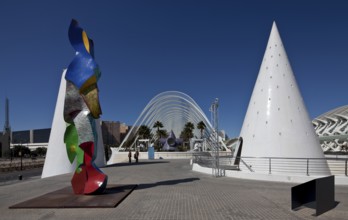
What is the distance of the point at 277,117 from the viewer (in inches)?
630

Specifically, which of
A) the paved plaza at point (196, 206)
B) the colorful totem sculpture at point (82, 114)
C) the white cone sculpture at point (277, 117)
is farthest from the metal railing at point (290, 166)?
the colorful totem sculpture at point (82, 114)

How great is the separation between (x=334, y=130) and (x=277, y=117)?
4167 cm

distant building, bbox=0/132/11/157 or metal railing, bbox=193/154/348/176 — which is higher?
metal railing, bbox=193/154/348/176

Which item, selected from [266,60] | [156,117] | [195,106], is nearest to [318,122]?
[195,106]

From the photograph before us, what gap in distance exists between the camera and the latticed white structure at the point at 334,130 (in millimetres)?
48594

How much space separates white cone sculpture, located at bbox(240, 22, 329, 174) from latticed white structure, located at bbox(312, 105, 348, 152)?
3609cm

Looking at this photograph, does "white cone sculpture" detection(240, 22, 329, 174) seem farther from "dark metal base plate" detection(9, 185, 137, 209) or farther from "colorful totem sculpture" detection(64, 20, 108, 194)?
"colorful totem sculpture" detection(64, 20, 108, 194)

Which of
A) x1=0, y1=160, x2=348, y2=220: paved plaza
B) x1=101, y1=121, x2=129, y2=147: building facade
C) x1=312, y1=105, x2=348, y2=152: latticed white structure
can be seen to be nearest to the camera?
x1=0, y1=160, x2=348, y2=220: paved plaza

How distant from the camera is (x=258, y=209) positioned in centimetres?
802

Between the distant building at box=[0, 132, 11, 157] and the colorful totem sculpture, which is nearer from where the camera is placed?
the colorful totem sculpture

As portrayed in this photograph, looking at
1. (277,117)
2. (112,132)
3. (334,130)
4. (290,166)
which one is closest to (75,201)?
(290,166)

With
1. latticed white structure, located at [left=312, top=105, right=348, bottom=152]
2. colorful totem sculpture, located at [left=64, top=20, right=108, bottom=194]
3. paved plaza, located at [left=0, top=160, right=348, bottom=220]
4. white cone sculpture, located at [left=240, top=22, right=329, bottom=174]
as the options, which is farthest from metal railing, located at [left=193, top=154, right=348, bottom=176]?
latticed white structure, located at [left=312, top=105, right=348, bottom=152]

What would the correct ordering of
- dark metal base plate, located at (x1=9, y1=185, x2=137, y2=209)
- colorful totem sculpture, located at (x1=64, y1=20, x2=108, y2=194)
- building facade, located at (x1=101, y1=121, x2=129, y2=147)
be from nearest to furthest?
dark metal base plate, located at (x1=9, y1=185, x2=137, y2=209) → colorful totem sculpture, located at (x1=64, y1=20, x2=108, y2=194) → building facade, located at (x1=101, y1=121, x2=129, y2=147)

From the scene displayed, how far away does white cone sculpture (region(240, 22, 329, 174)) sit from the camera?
15383mm
